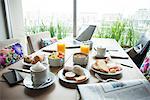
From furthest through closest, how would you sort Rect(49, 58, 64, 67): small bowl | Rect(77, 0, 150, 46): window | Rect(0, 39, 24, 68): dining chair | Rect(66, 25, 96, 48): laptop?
1. Rect(77, 0, 150, 46): window
2. Rect(66, 25, 96, 48): laptop
3. Rect(0, 39, 24, 68): dining chair
4. Rect(49, 58, 64, 67): small bowl

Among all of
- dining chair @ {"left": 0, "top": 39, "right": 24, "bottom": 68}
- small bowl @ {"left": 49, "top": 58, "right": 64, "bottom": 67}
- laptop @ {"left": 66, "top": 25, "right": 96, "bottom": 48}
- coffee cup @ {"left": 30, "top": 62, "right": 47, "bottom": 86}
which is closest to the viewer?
coffee cup @ {"left": 30, "top": 62, "right": 47, "bottom": 86}

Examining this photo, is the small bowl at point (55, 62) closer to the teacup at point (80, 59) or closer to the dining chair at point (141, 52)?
the teacup at point (80, 59)

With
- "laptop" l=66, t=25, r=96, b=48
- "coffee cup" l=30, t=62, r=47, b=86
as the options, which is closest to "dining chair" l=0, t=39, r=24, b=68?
"laptop" l=66, t=25, r=96, b=48

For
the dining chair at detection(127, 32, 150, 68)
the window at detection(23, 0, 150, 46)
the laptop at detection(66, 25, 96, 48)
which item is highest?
the window at detection(23, 0, 150, 46)

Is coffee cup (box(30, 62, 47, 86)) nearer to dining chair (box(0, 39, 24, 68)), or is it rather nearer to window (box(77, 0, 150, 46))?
dining chair (box(0, 39, 24, 68))

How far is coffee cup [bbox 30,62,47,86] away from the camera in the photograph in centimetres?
96

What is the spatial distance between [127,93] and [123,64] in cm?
56

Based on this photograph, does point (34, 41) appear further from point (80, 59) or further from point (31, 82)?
point (31, 82)

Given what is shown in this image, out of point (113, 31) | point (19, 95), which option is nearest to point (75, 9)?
point (113, 31)

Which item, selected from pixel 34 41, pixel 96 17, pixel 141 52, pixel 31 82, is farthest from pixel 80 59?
pixel 96 17

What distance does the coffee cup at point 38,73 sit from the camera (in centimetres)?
96

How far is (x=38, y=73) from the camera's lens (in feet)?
3.17

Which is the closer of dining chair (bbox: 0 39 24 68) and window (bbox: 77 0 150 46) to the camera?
dining chair (bbox: 0 39 24 68)

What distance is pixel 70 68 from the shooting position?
118 centimetres
